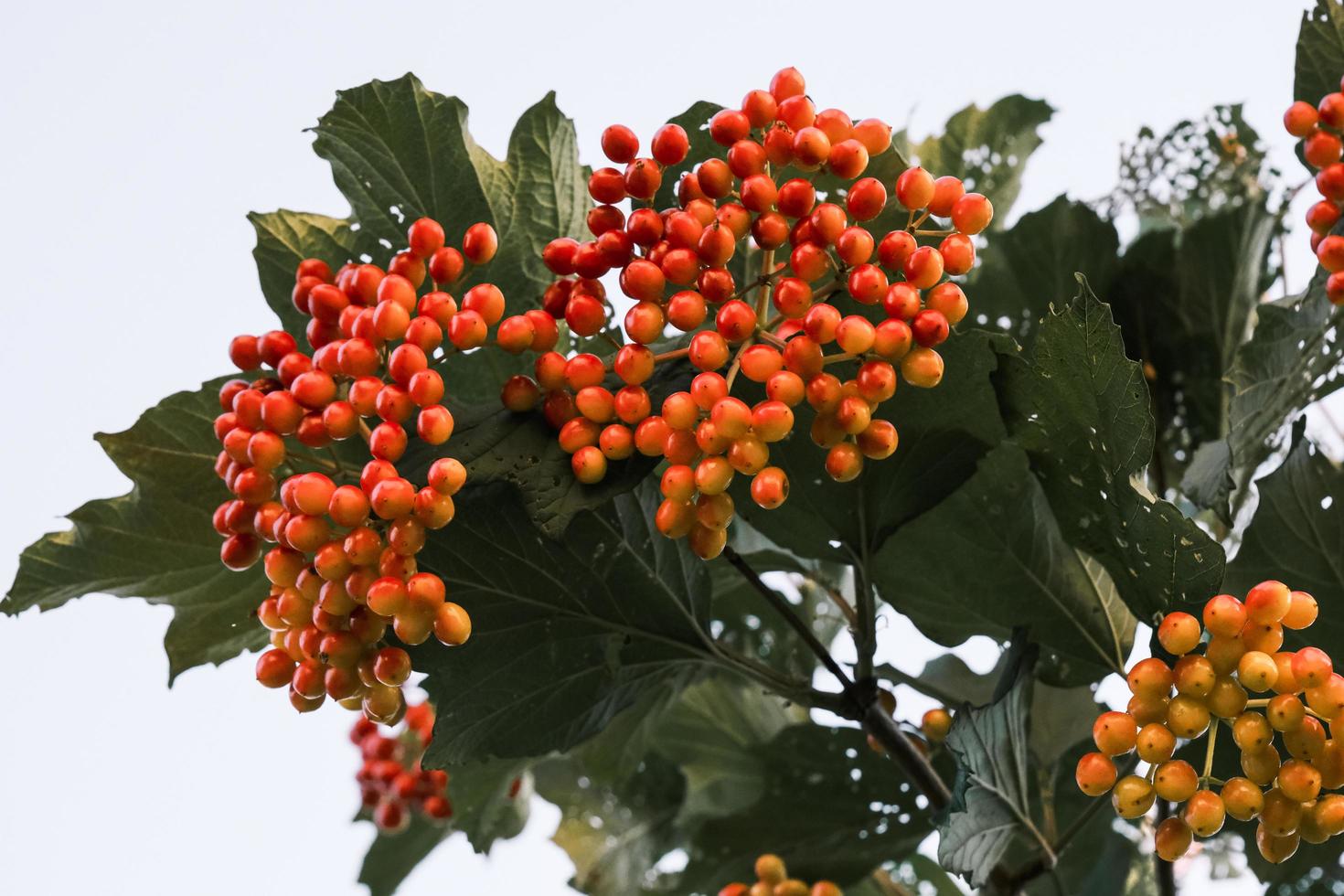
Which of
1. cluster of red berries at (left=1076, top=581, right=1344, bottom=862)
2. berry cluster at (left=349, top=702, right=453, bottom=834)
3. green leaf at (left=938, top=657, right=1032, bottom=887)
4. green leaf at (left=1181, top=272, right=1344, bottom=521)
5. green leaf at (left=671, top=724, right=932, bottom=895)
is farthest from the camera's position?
berry cluster at (left=349, top=702, right=453, bottom=834)

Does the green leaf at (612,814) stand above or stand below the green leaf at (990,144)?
below

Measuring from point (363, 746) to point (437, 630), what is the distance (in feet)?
2.52

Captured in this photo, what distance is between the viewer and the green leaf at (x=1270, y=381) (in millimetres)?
725

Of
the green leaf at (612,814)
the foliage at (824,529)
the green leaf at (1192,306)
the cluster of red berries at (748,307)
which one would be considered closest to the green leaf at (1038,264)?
the green leaf at (1192,306)

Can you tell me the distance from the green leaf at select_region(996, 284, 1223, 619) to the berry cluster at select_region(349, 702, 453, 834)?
2.26 feet

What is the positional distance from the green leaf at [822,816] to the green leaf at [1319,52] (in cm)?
50

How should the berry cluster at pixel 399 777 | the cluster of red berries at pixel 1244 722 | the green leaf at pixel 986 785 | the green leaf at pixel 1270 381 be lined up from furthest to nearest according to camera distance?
1. the berry cluster at pixel 399 777
2. the green leaf at pixel 1270 381
3. the green leaf at pixel 986 785
4. the cluster of red berries at pixel 1244 722

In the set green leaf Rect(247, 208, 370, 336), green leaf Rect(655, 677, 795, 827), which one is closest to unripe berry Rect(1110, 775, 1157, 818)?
green leaf Rect(247, 208, 370, 336)

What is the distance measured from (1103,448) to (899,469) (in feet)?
0.43

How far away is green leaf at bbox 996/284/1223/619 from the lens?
564 millimetres

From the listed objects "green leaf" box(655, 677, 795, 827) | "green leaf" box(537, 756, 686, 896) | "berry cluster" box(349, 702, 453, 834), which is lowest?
→ "green leaf" box(537, 756, 686, 896)

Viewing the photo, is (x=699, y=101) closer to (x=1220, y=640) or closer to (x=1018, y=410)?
(x=1018, y=410)

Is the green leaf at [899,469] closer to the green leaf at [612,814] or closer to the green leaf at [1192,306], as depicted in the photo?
the green leaf at [1192,306]

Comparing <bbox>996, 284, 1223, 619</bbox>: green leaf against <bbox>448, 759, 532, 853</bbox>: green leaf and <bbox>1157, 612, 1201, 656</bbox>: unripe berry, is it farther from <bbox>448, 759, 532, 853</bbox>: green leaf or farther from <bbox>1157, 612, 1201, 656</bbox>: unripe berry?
<bbox>448, 759, 532, 853</bbox>: green leaf
